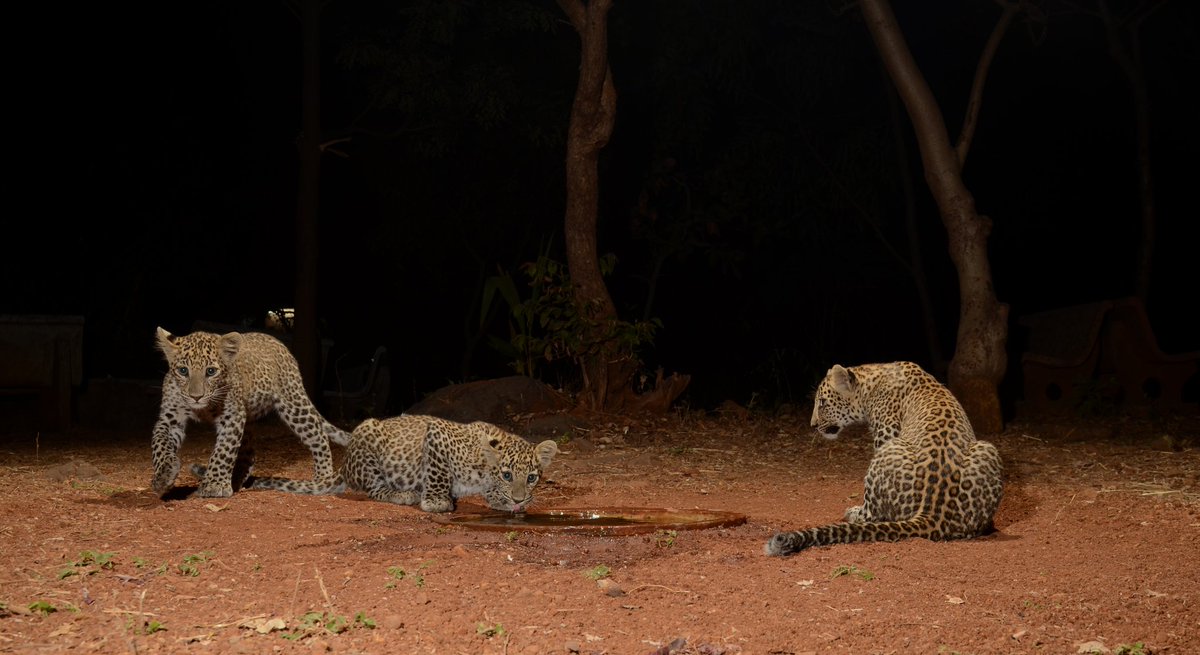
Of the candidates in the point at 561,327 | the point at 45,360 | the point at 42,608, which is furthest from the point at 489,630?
the point at 45,360

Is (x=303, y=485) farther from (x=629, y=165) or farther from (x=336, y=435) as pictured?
(x=629, y=165)

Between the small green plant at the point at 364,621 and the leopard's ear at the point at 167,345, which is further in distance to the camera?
the leopard's ear at the point at 167,345

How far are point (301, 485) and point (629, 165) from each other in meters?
17.1

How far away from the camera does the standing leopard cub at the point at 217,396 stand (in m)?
8.39

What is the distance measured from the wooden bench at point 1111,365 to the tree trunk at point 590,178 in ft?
15.9

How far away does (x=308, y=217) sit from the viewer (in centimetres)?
1567

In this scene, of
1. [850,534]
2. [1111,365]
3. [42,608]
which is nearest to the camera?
[42,608]

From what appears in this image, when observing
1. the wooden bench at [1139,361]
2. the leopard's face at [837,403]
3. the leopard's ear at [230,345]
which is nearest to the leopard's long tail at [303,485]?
the leopard's ear at [230,345]

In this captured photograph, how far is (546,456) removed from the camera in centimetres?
852

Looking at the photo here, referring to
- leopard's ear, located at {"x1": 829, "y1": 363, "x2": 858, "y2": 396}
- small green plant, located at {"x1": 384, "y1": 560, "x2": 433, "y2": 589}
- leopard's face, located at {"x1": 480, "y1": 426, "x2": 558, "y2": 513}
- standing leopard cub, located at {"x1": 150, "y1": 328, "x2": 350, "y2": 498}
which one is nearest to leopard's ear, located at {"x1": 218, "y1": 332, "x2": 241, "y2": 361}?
standing leopard cub, located at {"x1": 150, "y1": 328, "x2": 350, "y2": 498}

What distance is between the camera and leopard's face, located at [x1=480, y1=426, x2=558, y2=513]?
8.21 metres

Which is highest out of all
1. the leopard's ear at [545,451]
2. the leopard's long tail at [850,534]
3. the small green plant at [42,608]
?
the leopard's ear at [545,451]

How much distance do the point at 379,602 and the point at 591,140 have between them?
34.2 feet

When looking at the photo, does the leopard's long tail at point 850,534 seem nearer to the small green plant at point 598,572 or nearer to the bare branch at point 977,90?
the small green plant at point 598,572
